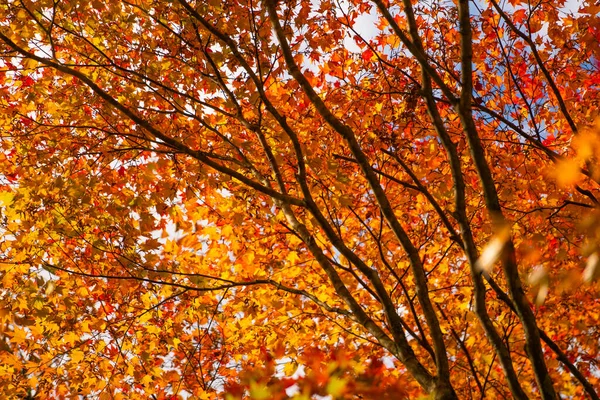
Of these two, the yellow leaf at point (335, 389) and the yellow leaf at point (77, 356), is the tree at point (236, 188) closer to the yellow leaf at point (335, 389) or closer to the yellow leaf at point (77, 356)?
the yellow leaf at point (77, 356)

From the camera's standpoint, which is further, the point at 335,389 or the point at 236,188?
the point at 236,188

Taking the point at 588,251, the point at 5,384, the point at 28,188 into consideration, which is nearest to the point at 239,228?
the point at 28,188

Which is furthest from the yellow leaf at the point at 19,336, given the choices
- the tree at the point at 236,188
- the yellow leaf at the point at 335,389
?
the yellow leaf at the point at 335,389

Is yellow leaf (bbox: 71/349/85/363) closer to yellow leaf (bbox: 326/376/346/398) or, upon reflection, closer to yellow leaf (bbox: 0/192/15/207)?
yellow leaf (bbox: 0/192/15/207)

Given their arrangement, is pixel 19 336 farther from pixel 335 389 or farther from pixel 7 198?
pixel 335 389

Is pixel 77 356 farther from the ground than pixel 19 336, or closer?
closer

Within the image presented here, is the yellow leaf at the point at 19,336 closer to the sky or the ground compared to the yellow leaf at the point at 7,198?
closer to the ground

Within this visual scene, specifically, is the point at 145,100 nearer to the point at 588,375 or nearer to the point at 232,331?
the point at 232,331

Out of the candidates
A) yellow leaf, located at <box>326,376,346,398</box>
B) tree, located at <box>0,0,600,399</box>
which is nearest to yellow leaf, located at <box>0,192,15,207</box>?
tree, located at <box>0,0,600,399</box>

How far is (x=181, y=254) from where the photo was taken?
641 cm

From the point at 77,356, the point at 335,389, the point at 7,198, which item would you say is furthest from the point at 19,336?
the point at 335,389

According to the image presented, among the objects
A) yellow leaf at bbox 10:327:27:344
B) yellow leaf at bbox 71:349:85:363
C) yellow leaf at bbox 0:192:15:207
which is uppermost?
yellow leaf at bbox 0:192:15:207

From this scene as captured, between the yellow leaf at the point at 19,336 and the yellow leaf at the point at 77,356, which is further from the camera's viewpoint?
the yellow leaf at the point at 19,336

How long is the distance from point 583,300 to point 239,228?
601cm
